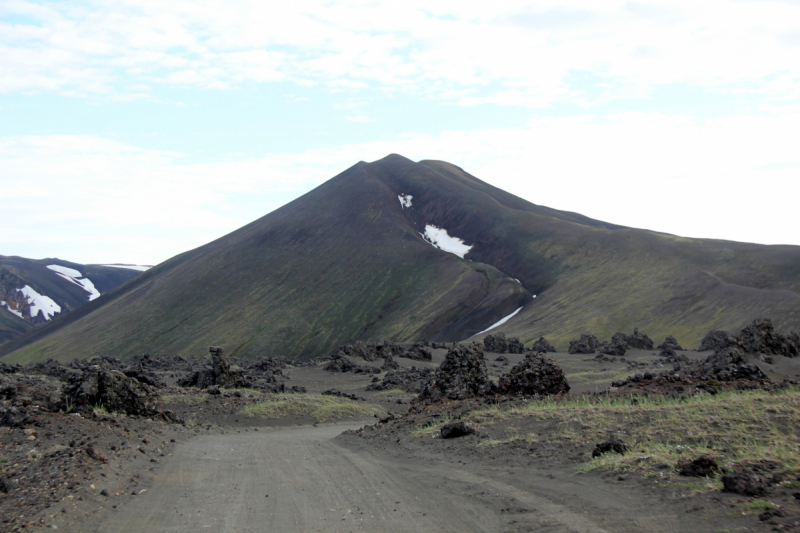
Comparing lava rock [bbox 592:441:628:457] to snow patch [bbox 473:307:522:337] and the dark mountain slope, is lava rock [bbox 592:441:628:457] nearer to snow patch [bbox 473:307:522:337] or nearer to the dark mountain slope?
snow patch [bbox 473:307:522:337]

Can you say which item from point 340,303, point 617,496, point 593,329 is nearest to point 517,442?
point 617,496

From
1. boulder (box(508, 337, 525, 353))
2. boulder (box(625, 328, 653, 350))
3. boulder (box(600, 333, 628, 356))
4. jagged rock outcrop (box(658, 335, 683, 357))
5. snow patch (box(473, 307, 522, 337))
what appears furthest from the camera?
snow patch (box(473, 307, 522, 337))

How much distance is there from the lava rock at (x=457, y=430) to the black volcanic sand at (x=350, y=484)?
173 millimetres

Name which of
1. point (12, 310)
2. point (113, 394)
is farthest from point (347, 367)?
point (12, 310)

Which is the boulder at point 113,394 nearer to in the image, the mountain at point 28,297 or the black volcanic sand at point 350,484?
the black volcanic sand at point 350,484

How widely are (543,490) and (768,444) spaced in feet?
9.27

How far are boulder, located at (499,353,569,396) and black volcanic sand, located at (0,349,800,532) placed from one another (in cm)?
130

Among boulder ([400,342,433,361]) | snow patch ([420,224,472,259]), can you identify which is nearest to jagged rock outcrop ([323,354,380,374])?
boulder ([400,342,433,361])

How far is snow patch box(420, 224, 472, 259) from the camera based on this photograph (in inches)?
4212

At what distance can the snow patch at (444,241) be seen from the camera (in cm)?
10699

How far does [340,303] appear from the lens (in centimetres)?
9281

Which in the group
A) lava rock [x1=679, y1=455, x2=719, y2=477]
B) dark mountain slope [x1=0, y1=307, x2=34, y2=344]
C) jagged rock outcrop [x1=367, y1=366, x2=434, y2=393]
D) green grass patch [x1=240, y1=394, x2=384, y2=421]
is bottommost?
dark mountain slope [x1=0, y1=307, x2=34, y2=344]

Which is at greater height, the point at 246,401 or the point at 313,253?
the point at 313,253

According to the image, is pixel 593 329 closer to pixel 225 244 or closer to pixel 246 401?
pixel 246 401
